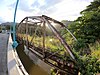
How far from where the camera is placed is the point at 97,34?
664 inches

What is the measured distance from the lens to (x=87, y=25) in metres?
17.7

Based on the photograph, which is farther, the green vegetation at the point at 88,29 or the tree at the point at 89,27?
the tree at the point at 89,27

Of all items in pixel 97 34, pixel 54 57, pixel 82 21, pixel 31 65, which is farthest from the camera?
pixel 82 21

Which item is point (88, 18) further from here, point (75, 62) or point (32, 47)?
point (75, 62)

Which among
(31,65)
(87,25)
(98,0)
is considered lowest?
(31,65)

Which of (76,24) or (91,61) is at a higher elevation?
(76,24)

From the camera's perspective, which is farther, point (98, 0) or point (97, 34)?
point (98, 0)

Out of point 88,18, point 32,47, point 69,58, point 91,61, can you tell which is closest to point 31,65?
point 32,47

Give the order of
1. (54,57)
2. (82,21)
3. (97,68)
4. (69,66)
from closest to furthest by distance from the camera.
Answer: (97,68)
(69,66)
(54,57)
(82,21)

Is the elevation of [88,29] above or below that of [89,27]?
below

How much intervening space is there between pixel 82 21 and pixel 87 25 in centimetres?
104

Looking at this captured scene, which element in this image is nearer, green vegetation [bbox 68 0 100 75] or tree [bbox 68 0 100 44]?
green vegetation [bbox 68 0 100 75]

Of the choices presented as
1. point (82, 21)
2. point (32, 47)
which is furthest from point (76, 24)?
point (32, 47)

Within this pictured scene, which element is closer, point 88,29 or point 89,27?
point 88,29
